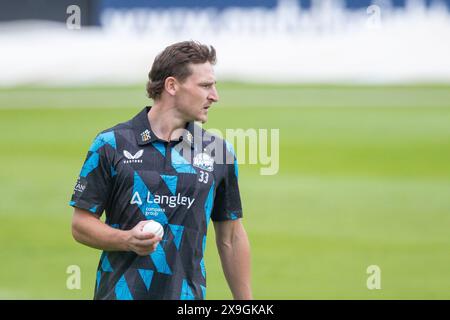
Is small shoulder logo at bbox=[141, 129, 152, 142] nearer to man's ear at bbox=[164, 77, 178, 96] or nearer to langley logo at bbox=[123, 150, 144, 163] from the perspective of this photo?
langley logo at bbox=[123, 150, 144, 163]

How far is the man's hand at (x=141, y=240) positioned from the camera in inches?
140

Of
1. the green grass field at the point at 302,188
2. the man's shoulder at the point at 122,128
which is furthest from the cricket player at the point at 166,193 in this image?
the green grass field at the point at 302,188

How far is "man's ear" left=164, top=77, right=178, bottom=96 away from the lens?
155 inches

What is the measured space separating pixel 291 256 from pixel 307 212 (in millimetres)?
1240

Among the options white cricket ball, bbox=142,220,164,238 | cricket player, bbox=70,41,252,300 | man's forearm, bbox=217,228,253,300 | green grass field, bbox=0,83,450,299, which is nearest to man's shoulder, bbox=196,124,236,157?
cricket player, bbox=70,41,252,300

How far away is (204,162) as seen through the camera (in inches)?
154

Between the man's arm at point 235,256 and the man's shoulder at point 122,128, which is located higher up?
the man's shoulder at point 122,128

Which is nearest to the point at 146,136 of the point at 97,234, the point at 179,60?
the point at 179,60

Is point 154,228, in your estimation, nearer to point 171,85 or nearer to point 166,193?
point 166,193

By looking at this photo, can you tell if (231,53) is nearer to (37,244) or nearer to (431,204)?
(431,204)

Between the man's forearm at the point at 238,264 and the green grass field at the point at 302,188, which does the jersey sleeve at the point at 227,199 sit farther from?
the green grass field at the point at 302,188

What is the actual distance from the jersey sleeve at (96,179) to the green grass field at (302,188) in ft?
11.3

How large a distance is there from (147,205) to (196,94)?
480 mm

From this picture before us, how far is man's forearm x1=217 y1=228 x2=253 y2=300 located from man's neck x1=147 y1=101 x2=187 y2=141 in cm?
47
